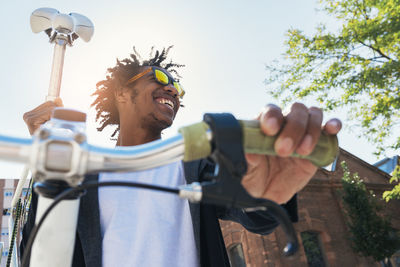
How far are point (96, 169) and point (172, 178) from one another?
1.59 metres

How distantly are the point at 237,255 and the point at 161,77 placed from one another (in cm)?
1345

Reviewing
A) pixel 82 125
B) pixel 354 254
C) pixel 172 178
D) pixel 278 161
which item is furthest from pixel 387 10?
pixel 354 254

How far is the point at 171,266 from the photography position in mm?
1856

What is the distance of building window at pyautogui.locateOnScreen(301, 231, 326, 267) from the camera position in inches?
555

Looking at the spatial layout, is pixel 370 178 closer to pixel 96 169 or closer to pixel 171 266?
pixel 171 266

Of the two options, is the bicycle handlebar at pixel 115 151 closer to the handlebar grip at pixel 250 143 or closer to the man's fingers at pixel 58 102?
the handlebar grip at pixel 250 143

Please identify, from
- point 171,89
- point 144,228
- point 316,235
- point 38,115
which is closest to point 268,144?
point 144,228

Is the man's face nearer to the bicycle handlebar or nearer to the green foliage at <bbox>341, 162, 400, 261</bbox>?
the bicycle handlebar

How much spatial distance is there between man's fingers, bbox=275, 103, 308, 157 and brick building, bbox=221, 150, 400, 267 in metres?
13.5

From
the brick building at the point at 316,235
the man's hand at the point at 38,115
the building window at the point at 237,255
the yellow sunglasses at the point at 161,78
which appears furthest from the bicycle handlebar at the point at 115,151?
the building window at the point at 237,255

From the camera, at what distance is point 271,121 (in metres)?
0.77

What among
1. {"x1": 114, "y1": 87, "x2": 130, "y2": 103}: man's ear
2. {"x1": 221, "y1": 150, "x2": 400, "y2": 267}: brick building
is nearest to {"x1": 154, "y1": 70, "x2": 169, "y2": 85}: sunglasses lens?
{"x1": 114, "y1": 87, "x2": 130, "y2": 103}: man's ear

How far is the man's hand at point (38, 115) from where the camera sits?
73.0 inches

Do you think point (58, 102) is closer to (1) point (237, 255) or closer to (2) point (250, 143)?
(2) point (250, 143)
